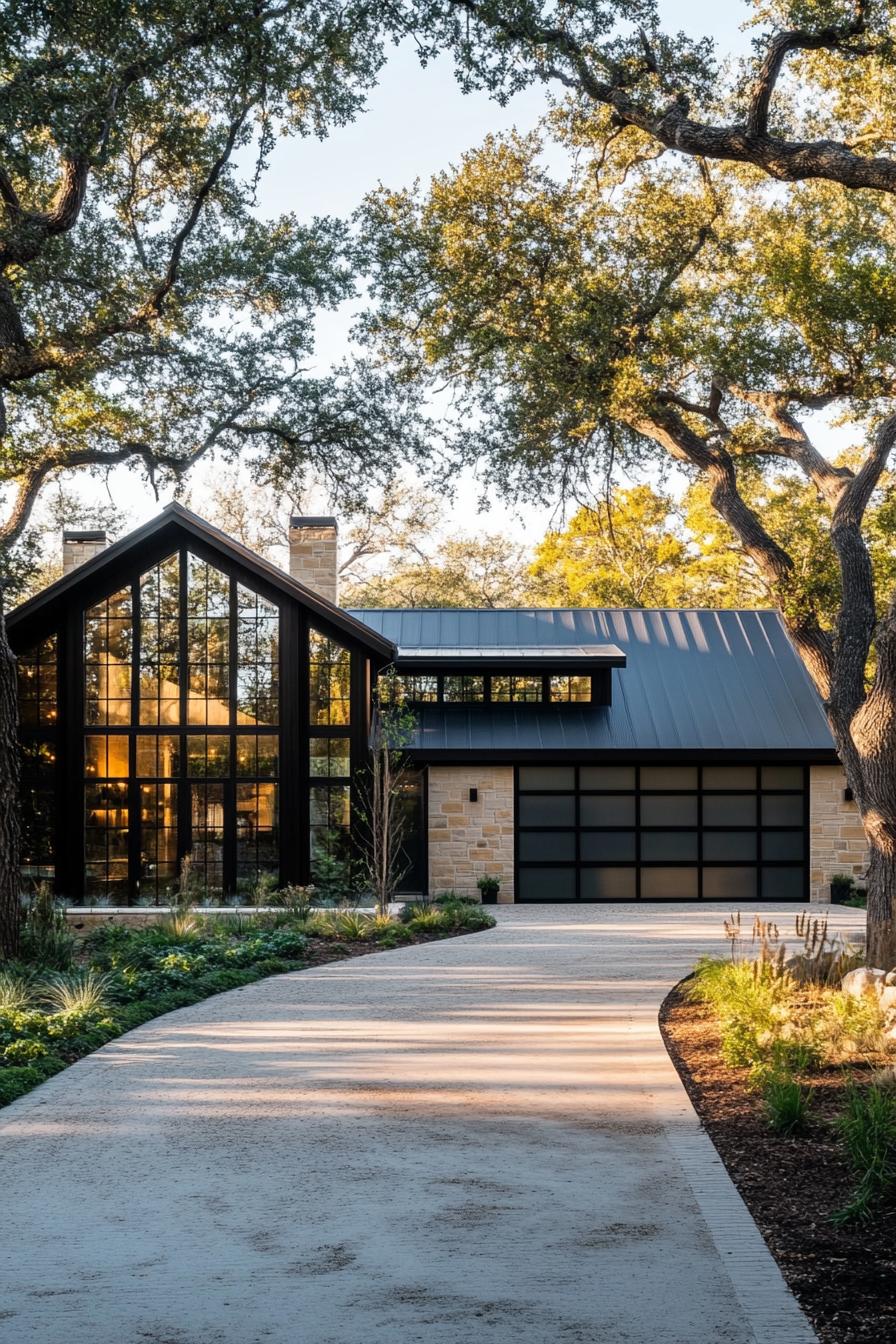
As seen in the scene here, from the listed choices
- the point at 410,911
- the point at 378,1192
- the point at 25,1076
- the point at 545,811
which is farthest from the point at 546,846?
the point at 378,1192

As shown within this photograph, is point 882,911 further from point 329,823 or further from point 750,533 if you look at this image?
point 329,823

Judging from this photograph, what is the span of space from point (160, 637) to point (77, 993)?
33.6ft

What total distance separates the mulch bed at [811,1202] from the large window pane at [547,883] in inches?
498

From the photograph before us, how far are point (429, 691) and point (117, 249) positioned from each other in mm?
8973

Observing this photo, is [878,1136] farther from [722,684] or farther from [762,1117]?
[722,684]

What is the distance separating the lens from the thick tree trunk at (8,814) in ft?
41.2

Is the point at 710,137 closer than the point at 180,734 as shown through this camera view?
Yes

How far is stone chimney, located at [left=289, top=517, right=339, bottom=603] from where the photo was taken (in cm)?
2114

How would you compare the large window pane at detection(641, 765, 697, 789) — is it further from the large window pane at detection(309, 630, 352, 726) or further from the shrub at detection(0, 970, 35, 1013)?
the shrub at detection(0, 970, 35, 1013)

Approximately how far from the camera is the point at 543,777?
21172mm

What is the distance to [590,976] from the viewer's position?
40.0 ft

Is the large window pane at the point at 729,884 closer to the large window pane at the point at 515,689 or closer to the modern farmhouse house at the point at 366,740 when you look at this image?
the modern farmhouse house at the point at 366,740

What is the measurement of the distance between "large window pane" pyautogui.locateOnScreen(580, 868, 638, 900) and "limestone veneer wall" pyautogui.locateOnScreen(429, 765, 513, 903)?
1358 millimetres

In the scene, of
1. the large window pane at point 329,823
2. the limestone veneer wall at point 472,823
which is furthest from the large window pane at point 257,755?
the limestone veneer wall at point 472,823
